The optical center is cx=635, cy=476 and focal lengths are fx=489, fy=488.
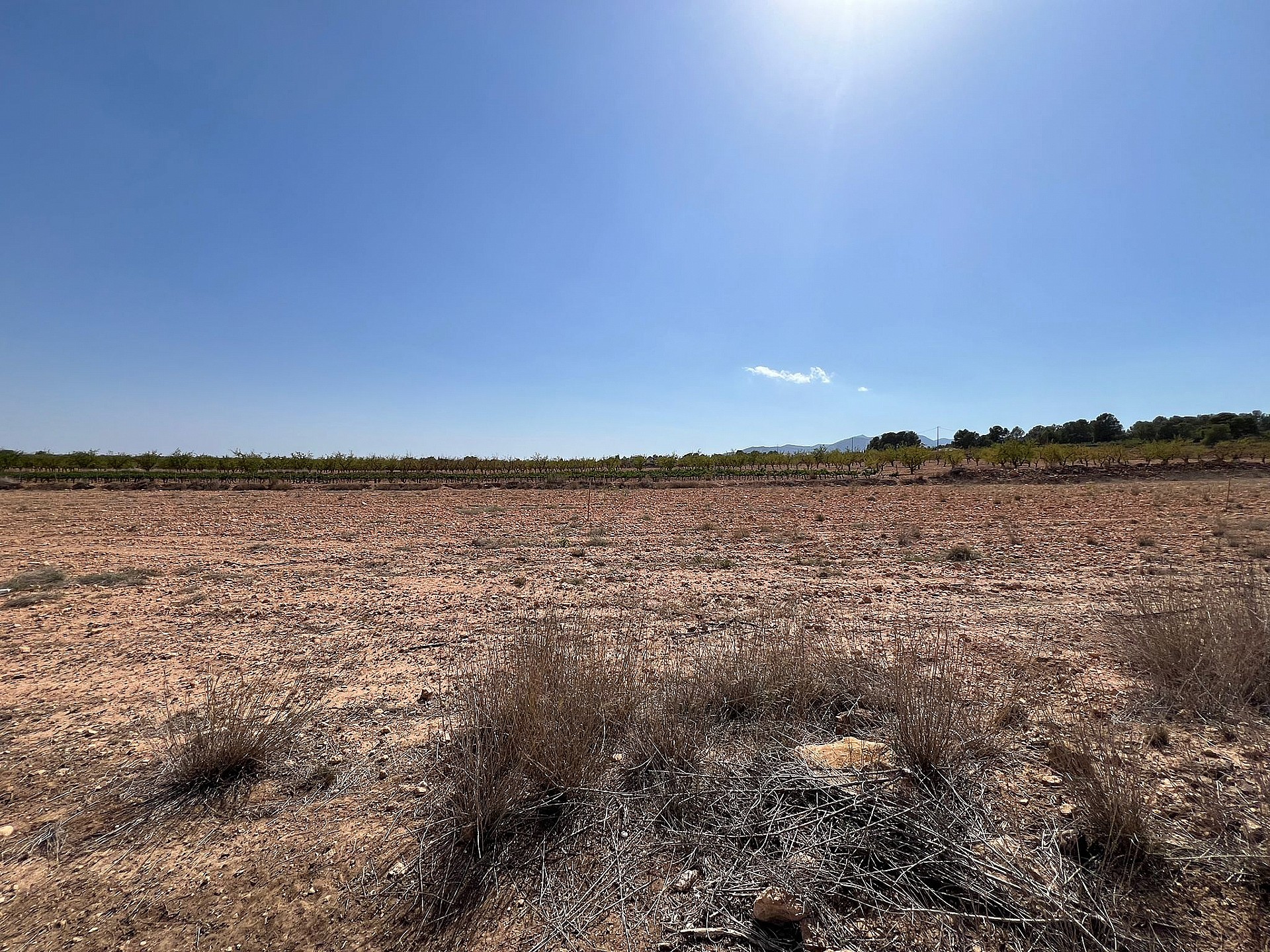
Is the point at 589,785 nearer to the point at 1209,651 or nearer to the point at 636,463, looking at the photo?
the point at 1209,651

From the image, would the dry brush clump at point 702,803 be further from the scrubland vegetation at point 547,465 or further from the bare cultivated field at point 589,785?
the scrubland vegetation at point 547,465

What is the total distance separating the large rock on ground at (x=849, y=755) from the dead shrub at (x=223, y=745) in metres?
3.42

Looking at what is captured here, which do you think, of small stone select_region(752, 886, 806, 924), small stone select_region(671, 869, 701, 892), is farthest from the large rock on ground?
small stone select_region(671, 869, 701, 892)

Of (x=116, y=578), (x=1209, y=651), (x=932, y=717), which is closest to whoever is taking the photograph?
(x=932, y=717)

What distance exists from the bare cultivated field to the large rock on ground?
1.6 inches

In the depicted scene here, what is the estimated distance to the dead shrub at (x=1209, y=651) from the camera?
358 cm

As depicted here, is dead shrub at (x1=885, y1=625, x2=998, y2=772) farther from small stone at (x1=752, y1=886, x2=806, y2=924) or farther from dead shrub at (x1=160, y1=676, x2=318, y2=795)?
dead shrub at (x1=160, y1=676, x2=318, y2=795)

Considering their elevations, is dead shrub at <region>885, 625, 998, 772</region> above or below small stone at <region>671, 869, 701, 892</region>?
above

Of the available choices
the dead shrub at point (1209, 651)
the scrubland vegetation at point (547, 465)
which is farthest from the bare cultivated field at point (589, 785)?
the scrubland vegetation at point (547, 465)

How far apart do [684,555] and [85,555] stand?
12209 mm

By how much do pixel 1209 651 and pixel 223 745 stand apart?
276 inches

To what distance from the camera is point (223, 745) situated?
2992 millimetres

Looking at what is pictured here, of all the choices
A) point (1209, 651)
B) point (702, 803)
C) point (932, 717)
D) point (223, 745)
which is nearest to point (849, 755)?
point (932, 717)

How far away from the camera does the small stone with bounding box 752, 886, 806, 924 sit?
2.08 meters
